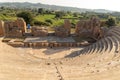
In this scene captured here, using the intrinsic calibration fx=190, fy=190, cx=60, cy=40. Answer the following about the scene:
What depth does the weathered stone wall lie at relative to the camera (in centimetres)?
2836

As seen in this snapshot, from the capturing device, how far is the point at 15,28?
2886 centimetres

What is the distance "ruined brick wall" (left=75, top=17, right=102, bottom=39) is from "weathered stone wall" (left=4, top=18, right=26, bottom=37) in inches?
335

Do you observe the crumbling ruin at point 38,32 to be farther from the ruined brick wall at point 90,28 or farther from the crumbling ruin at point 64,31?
the ruined brick wall at point 90,28

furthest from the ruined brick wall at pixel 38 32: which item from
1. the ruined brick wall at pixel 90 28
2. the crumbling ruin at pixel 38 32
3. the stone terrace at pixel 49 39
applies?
the ruined brick wall at pixel 90 28

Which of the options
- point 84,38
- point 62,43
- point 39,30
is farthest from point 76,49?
point 39,30

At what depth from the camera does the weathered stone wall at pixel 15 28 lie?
93.0 ft

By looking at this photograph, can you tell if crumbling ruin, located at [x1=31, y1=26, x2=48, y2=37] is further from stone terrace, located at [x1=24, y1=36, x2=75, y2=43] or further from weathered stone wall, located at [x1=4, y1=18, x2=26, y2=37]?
weathered stone wall, located at [x1=4, y1=18, x2=26, y2=37]

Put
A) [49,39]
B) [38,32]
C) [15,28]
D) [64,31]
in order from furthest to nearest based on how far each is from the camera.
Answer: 1. [15,28]
2. [38,32]
3. [64,31]
4. [49,39]

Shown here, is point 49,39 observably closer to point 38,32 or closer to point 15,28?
point 38,32

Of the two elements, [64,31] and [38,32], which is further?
[38,32]

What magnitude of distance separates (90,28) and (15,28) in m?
11.5

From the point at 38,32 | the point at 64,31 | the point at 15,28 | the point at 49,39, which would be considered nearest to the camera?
the point at 49,39

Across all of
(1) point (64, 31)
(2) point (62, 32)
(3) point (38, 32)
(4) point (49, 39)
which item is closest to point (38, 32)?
(3) point (38, 32)

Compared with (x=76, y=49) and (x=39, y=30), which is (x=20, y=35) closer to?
(x=39, y=30)
